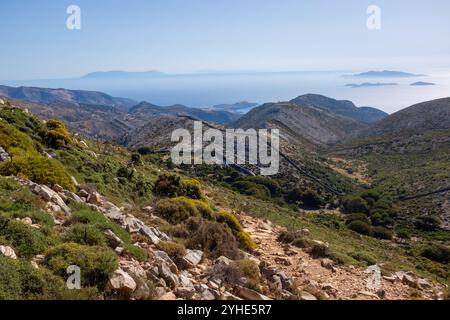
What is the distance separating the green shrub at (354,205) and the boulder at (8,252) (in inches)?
1638

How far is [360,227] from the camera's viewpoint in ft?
109

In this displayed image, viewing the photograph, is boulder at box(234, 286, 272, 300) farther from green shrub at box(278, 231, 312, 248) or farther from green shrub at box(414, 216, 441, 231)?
green shrub at box(414, 216, 441, 231)

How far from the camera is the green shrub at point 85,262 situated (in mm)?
6277

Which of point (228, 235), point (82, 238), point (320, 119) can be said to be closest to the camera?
point (82, 238)

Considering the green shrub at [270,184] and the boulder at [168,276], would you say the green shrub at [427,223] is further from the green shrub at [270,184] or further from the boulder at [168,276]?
the boulder at [168,276]

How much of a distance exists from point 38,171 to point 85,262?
5.71 m

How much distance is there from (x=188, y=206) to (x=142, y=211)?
1.67 meters

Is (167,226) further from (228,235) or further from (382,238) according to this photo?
(382,238)

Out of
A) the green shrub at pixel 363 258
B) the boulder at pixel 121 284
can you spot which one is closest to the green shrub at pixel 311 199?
the green shrub at pixel 363 258

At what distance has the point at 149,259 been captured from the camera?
317 inches

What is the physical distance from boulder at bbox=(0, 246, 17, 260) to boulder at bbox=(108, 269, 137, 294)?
1660mm
